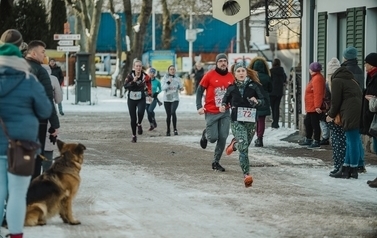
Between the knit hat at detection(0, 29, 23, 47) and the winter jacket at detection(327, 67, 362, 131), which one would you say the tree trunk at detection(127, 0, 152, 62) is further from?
the knit hat at detection(0, 29, 23, 47)

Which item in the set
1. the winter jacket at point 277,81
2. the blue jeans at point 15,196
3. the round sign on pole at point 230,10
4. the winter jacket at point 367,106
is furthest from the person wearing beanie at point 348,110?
the winter jacket at point 277,81

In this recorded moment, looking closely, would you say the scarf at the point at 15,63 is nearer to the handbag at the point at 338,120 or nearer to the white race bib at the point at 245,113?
the white race bib at the point at 245,113

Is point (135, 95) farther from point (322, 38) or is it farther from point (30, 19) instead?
point (30, 19)

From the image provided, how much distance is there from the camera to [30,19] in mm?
→ 45844

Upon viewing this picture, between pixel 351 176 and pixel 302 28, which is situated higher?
pixel 302 28

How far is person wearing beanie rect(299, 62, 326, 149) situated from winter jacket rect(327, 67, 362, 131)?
13.0ft

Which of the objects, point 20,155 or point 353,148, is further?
point 353,148

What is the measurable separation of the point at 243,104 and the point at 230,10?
24.5 ft

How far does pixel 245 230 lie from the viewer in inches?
401

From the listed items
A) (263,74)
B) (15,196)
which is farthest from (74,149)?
(263,74)

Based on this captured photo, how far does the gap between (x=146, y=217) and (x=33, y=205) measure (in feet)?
4.75

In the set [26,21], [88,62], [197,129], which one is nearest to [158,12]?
[26,21]

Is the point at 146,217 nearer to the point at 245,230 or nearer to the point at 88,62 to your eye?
the point at 245,230

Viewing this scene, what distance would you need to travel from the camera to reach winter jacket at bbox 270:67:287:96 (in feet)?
82.4
